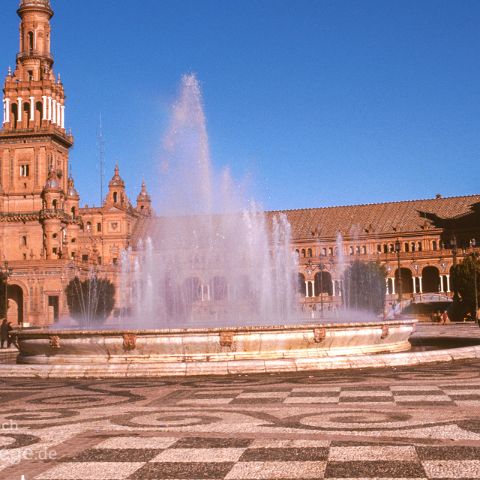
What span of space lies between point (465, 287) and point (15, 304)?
5154 cm

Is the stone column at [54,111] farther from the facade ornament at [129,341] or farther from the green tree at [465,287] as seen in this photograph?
the facade ornament at [129,341]

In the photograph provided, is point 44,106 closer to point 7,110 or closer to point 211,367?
point 7,110

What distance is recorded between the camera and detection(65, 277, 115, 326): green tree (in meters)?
78.6

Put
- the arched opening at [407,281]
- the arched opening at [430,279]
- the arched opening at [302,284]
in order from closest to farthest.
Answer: the arched opening at [430,279] < the arched opening at [407,281] < the arched opening at [302,284]

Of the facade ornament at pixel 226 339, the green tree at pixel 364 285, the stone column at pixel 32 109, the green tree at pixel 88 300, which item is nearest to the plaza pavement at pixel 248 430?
the facade ornament at pixel 226 339

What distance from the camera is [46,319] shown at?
80.4 metres

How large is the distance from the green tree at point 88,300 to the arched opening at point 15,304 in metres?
6.74

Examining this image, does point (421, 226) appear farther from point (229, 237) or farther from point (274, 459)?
point (274, 459)

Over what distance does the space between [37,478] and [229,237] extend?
3194 centimetres

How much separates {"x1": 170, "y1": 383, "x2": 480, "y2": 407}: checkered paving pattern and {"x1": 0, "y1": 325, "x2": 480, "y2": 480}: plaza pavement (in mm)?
17

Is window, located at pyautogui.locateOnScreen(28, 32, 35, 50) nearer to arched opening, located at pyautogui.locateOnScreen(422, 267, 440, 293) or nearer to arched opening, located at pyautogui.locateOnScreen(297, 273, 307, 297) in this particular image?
arched opening, located at pyautogui.locateOnScreen(297, 273, 307, 297)

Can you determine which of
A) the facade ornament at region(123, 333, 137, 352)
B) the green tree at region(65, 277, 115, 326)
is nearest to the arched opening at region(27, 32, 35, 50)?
the green tree at region(65, 277, 115, 326)

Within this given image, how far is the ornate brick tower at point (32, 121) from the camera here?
286 ft

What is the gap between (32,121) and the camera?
88.6 m
